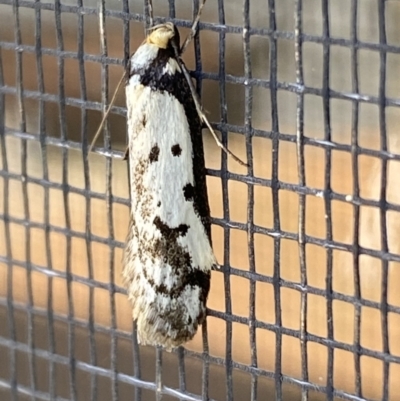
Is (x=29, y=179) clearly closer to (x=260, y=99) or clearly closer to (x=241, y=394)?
(x=260, y=99)

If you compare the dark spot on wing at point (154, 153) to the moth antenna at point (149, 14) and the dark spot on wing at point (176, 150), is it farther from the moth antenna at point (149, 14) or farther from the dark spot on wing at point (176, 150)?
the moth antenna at point (149, 14)

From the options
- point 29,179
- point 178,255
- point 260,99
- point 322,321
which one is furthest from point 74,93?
point 322,321

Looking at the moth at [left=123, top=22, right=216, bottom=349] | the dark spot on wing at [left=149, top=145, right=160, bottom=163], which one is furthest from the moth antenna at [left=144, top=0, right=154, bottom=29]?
the dark spot on wing at [left=149, top=145, right=160, bottom=163]

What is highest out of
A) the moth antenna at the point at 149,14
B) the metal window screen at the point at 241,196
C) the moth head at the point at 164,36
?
the moth antenna at the point at 149,14

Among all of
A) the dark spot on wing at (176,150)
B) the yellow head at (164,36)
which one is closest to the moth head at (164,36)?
the yellow head at (164,36)

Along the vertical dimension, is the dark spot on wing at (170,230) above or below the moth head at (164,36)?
below

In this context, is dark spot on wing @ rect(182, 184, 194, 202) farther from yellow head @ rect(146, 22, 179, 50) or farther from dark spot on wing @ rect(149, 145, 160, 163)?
yellow head @ rect(146, 22, 179, 50)
